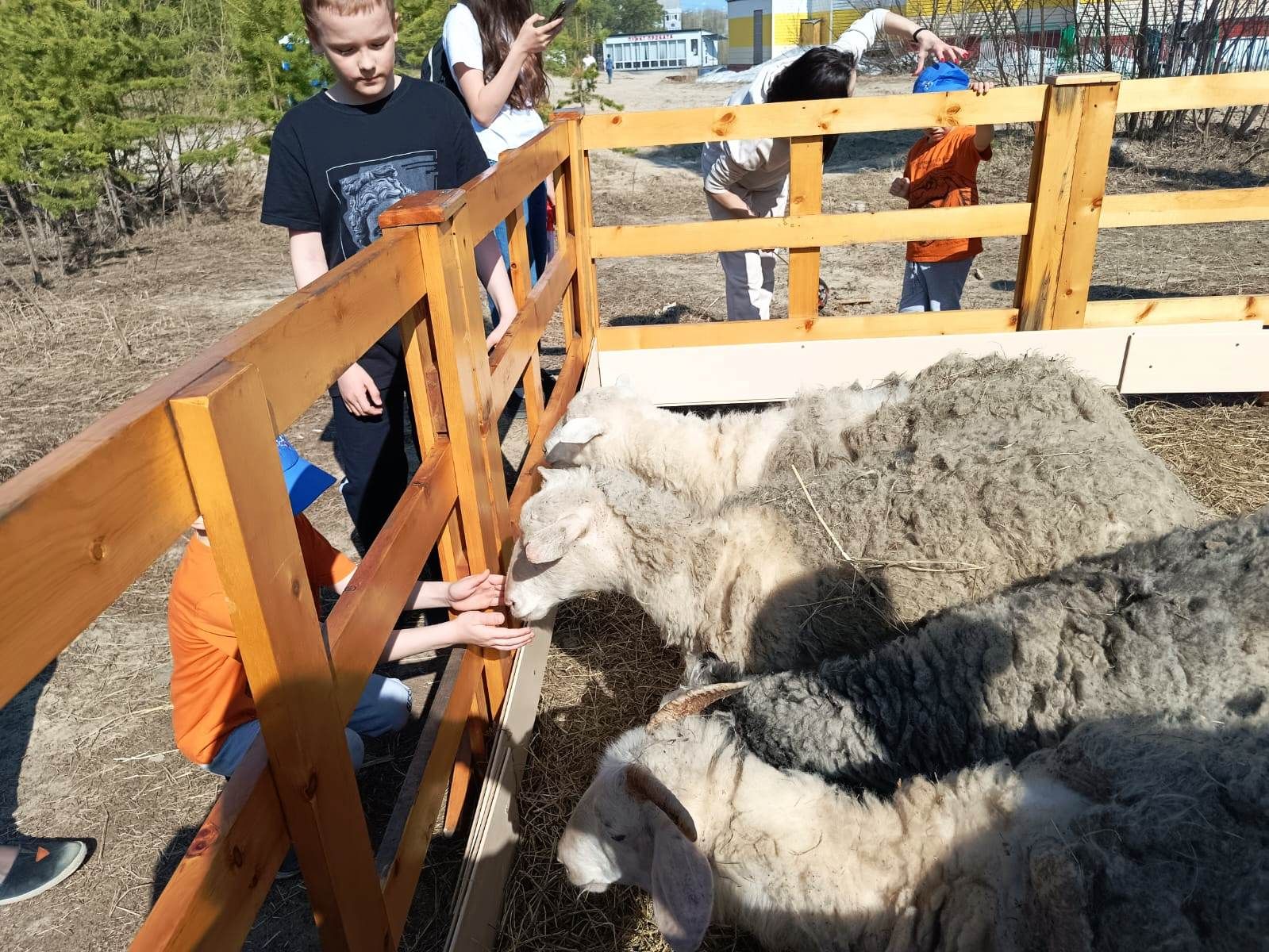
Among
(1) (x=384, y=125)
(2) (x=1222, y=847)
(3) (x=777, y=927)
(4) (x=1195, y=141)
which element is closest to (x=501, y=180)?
(1) (x=384, y=125)

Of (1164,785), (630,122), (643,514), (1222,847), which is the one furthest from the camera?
(630,122)

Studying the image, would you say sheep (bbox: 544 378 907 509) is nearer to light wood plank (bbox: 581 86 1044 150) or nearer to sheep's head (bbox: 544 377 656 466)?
sheep's head (bbox: 544 377 656 466)

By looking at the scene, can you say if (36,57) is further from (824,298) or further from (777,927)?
(777,927)

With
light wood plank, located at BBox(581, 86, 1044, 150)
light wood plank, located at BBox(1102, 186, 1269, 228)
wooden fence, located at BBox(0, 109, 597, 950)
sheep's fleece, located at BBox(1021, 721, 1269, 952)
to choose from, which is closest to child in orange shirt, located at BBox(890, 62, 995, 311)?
light wood plank, located at BBox(581, 86, 1044, 150)

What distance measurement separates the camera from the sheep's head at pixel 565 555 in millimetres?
3115

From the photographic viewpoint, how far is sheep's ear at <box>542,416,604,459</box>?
3.69m

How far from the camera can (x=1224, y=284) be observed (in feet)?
26.0

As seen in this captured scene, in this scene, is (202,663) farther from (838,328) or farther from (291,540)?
(838,328)

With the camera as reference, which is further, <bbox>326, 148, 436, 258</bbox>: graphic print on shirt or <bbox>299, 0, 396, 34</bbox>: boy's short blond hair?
<bbox>326, 148, 436, 258</bbox>: graphic print on shirt

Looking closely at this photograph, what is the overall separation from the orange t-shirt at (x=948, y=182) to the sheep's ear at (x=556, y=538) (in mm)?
3505

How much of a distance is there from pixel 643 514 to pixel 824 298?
506 cm

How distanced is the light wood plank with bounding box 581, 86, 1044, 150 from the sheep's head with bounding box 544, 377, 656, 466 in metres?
1.56

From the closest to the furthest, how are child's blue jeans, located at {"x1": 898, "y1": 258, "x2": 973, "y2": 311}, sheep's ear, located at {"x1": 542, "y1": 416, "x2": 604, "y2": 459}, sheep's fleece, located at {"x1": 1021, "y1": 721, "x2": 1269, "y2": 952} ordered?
1. sheep's fleece, located at {"x1": 1021, "y1": 721, "x2": 1269, "y2": 952}
2. sheep's ear, located at {"x1": 542, "y1": 416, "x2": 604, "y2": 459}
3. child's blue jeans, located at {"x1": 898, "y1": 258, "x2": 973, "y2": 311}

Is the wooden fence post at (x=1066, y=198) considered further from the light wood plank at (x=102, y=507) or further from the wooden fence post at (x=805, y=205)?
the light wood plank at (x=102, y=507)
